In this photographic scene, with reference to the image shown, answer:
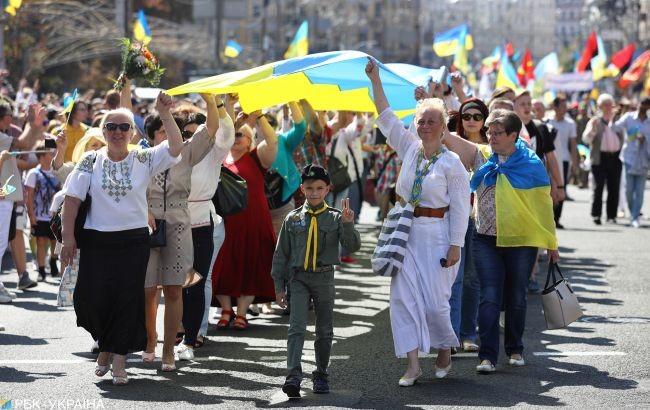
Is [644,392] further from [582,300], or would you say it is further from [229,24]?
[229,24]

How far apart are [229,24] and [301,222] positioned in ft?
372

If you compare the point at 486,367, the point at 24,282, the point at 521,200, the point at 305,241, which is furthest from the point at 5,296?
the point at 521,200

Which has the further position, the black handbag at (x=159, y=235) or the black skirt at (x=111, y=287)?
the black handbag at (x=159, y=235)

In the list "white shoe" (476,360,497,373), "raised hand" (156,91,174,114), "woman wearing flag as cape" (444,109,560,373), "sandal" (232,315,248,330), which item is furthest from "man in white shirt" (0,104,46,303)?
"white shoe" (476,360,497,373)

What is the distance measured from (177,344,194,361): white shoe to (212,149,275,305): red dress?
158 cm

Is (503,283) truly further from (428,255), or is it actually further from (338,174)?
(338,174)

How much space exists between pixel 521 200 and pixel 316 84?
11.1 feet

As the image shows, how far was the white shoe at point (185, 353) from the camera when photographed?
32.1 ft

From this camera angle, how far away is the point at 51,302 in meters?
13.0

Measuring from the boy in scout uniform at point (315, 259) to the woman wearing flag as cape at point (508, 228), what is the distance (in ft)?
3.90

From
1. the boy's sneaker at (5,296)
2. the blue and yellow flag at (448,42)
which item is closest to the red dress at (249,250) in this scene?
the boy's sneaker at (5,296)

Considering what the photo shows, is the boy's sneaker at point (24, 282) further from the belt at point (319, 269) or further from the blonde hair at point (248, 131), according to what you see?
the belt at point (319, 269)

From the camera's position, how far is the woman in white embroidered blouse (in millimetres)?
8578

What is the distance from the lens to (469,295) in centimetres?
1049
